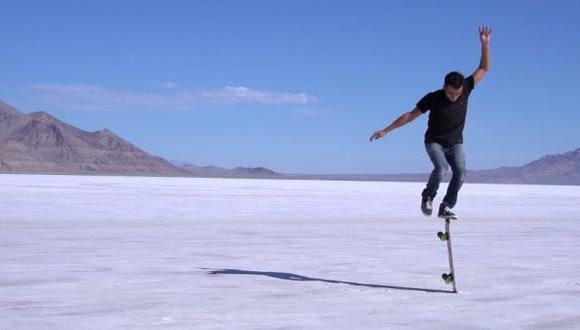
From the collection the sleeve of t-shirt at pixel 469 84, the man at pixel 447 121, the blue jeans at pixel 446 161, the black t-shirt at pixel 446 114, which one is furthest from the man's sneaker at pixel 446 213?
the sleeve of t-shirt at pixel 469 84

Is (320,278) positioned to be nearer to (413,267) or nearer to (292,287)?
(292,287)

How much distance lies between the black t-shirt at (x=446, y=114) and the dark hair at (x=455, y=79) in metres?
0.15

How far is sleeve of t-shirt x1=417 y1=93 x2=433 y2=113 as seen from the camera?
6.77m

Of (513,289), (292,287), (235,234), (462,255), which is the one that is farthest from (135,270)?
(235,234)

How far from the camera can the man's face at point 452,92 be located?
664cm

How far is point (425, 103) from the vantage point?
6777 millimetres

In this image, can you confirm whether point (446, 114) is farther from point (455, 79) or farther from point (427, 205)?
point (427, 205)

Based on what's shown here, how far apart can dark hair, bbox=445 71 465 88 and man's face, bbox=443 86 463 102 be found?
0.03m

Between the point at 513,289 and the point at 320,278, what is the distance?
178 centimetres

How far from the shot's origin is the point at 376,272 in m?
8.01

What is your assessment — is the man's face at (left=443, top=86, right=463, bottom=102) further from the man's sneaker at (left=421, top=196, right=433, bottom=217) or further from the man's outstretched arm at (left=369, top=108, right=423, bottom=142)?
the man's sneaker at (left=421, top=196, right=433, bottom=217)

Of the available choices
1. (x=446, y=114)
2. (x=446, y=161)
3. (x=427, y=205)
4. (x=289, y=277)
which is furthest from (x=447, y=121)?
(x=289, y=277)

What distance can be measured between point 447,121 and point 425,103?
0.24 metres

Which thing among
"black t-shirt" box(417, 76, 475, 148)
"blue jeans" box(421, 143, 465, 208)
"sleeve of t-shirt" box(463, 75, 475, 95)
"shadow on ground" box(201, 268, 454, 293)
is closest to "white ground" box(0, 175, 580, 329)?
"shadow on ground" box(201, 268, 454, 293)
